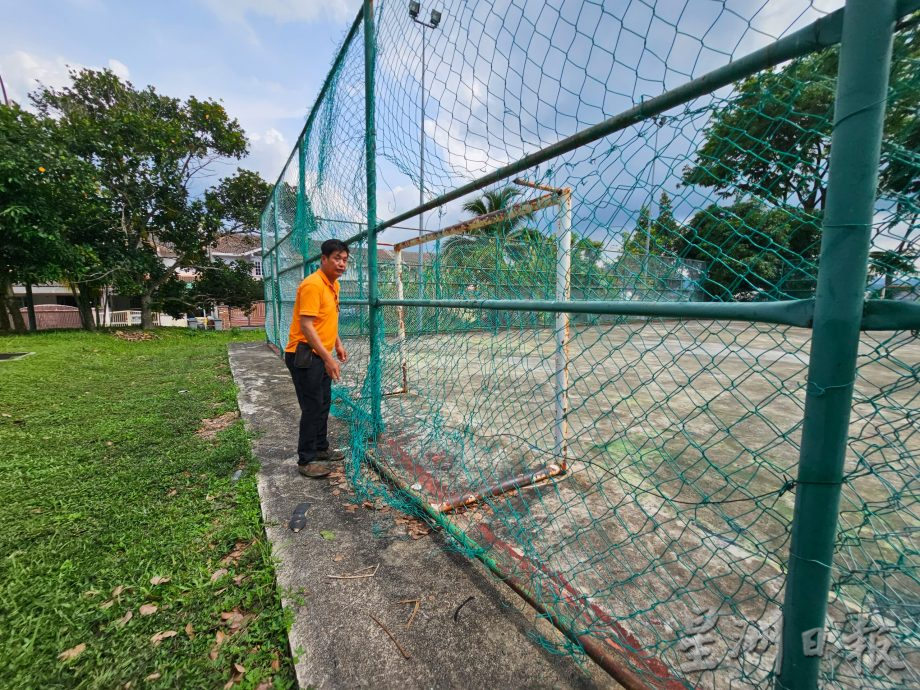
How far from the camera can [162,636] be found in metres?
1.52

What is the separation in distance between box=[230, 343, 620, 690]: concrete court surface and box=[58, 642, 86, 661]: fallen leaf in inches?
27.1

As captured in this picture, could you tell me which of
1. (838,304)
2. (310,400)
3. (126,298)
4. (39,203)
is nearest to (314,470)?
(310,400)

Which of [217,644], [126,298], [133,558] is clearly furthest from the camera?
[126,298]

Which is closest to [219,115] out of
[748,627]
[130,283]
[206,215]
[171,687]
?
[206,215]

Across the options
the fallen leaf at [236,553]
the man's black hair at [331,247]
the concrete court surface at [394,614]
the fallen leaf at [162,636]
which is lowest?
the fallen leaf at [162,636]

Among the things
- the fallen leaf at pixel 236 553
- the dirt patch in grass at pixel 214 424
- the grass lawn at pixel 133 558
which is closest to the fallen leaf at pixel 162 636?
the grass lawn at pixel 133 558

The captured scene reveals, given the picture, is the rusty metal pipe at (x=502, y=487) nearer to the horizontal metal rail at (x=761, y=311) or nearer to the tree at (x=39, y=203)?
the horizontal metal rail at (x=761, y=311)

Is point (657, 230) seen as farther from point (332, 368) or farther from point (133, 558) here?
point (133, 558)

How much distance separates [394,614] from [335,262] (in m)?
2.15

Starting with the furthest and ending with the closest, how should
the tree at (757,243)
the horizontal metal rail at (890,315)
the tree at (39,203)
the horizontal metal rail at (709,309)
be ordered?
the tree at (39,203)
the tree at (757,243)
the horizontal metal rail at (709,309)
the horizontal metal rail at (890,315)

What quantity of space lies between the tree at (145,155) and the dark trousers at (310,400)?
14.1 m

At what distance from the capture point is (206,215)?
15086mm

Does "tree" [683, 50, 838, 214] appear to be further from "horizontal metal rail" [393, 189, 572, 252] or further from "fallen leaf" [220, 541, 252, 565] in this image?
"fallen leaf" [220, 541, 252, 565]

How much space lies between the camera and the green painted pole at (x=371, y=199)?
8.78 feet
